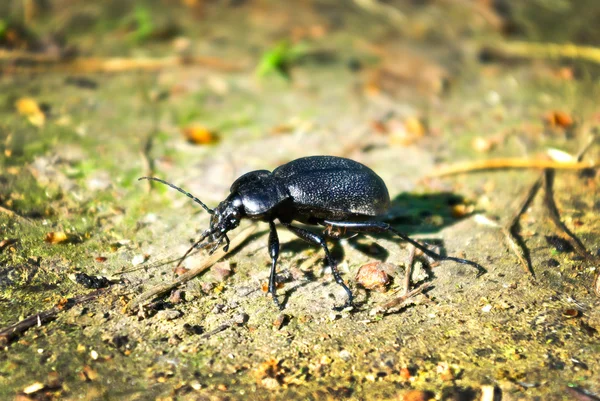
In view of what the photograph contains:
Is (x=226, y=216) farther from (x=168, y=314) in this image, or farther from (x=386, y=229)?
(x=386, y=229)

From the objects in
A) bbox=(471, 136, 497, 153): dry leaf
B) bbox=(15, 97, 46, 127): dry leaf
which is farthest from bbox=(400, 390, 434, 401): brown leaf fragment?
bbox=(15, 97, 46, 127): dry leaf

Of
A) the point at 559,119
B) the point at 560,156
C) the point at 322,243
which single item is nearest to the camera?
the point at 322,243

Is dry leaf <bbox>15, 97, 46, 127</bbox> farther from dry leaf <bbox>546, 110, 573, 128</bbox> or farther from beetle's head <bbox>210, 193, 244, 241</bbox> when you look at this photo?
dry leaf <bbox>546, 110, 573, 128</bbox>

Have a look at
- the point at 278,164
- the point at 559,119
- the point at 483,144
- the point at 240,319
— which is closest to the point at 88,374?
the point at 240,319

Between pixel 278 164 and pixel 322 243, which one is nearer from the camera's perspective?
pixel 322 243

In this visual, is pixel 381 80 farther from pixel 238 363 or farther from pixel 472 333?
pixel 238 363

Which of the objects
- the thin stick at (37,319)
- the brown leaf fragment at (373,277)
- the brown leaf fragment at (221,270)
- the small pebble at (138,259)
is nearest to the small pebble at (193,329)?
the brown leaf fragment at (221,270)

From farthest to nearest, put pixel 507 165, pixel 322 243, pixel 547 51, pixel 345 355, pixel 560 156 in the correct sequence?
1. pixel 547 51
2. pixel 560 156
3. pixel 507 165
4. pixel 322 243
5. pixel 345 355

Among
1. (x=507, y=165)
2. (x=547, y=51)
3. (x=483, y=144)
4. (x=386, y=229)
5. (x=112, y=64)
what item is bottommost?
(x=386, y=229)
